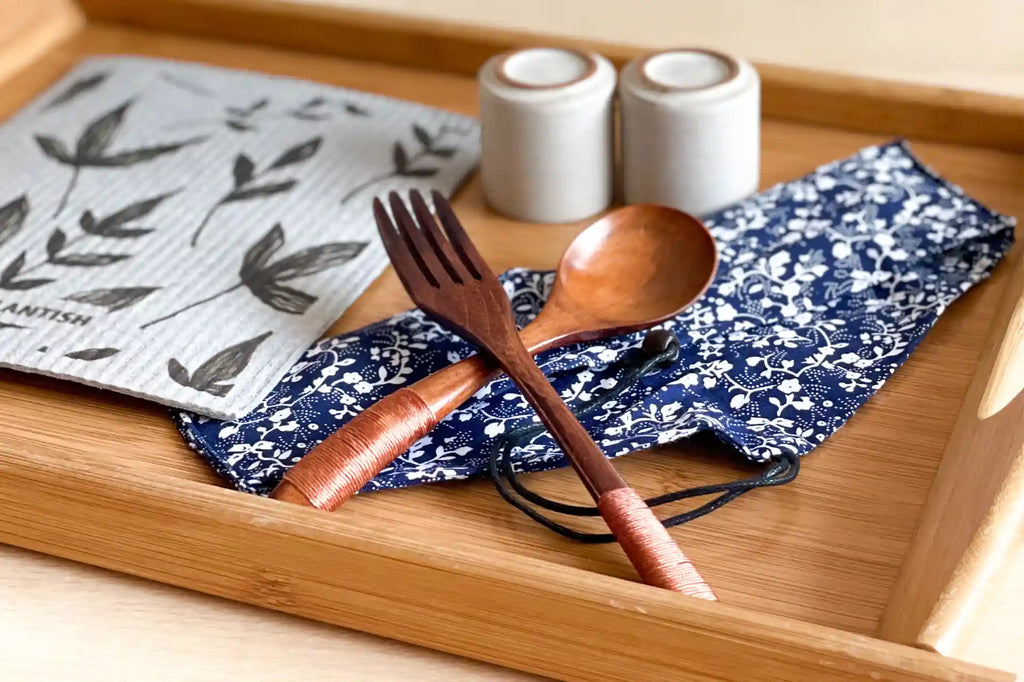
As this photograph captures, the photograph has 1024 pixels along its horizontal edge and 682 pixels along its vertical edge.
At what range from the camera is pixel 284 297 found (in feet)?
2.10

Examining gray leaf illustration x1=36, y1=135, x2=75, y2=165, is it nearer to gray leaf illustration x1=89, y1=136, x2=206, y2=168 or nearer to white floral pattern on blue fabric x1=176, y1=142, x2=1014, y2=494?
gray leaf illustration x1=89, y1=136, x2=206, y2=168

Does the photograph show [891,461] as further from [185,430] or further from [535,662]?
[185,430]

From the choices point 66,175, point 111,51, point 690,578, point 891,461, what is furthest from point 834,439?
point 111,51

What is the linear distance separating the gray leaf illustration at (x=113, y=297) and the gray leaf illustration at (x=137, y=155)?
0.15 metres

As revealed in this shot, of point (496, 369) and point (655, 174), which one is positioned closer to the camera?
point (496, 369)

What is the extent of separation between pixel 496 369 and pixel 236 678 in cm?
17

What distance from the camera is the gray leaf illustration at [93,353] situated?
23.1 inches

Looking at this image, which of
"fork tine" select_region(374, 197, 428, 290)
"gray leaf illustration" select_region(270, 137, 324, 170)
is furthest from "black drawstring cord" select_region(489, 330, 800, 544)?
"gray leaf illustration" select_region(270, 137, 324, 170)

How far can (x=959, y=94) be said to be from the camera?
763 mm

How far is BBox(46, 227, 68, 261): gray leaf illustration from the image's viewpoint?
68cm

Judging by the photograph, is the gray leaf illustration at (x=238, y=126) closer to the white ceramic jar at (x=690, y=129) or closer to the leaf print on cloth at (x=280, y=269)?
the leaf print on cloth at (x=280, y=269)

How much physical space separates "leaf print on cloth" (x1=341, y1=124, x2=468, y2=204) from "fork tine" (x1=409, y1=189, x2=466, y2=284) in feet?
0.33

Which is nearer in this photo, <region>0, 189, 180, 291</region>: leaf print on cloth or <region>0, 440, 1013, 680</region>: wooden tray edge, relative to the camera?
<region>0, 440, 1013, 680</region>: wooden tray edge

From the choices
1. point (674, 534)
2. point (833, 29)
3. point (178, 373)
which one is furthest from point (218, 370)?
point (833, 29)
